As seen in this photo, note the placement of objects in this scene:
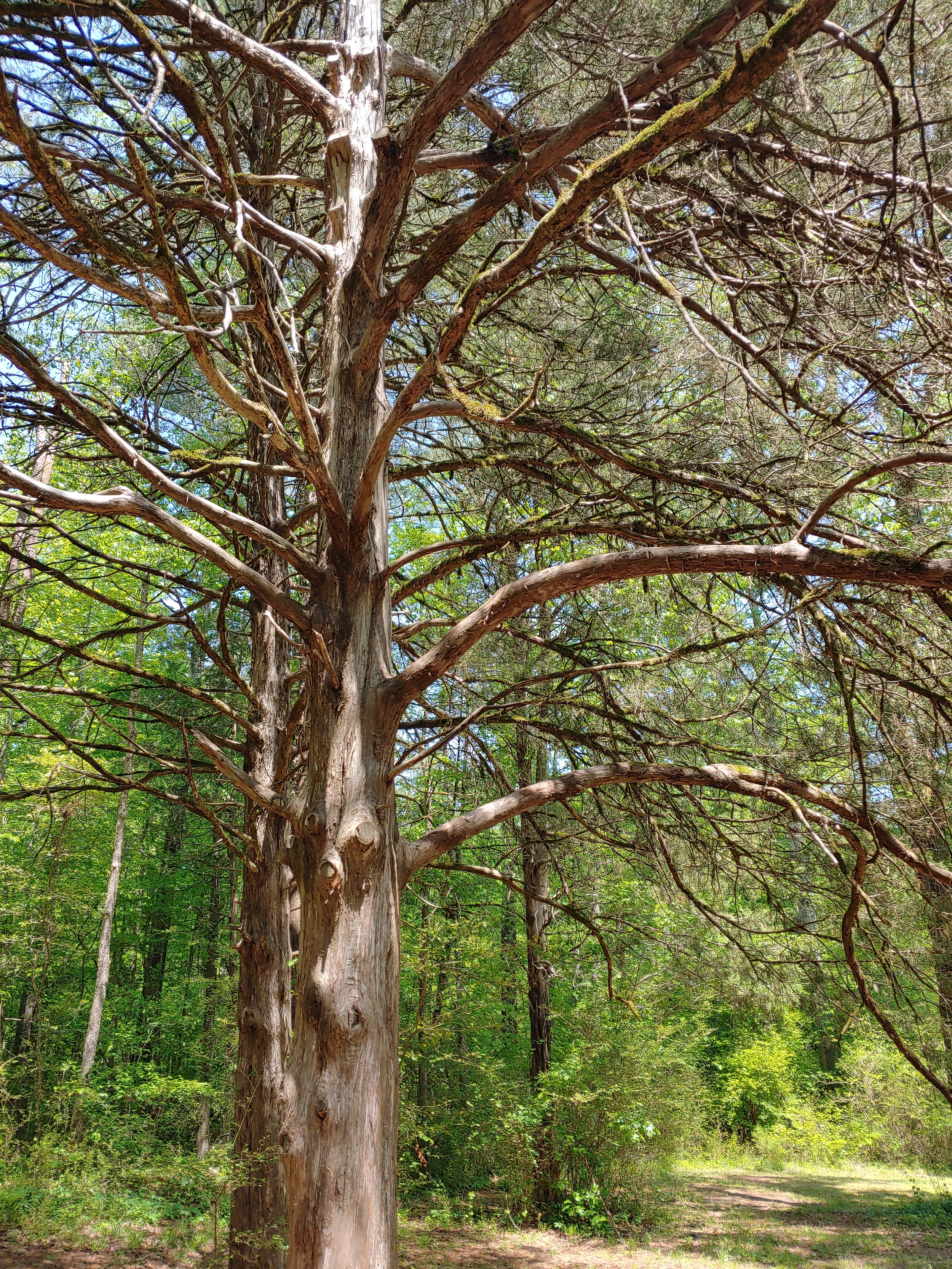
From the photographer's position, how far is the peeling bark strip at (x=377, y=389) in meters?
2.61

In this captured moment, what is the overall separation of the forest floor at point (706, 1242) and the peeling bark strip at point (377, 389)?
3407 millimetres

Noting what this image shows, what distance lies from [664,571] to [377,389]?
1727 millimetres

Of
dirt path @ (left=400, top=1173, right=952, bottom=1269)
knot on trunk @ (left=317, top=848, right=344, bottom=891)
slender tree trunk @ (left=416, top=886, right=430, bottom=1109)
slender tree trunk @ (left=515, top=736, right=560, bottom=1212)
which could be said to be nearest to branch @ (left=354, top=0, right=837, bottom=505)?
knot on trunk @ (left=317, top=848, right=344, bottom=891)

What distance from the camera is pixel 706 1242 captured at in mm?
8297

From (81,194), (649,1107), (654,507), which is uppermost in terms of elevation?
(81,194)

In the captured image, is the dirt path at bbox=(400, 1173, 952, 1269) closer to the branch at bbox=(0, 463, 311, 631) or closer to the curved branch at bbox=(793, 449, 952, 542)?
the branch at bbox=(0, 463, 311, 631)

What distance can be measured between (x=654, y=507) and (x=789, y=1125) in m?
16.8

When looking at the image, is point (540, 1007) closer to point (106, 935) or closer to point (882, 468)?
point (106, 935)

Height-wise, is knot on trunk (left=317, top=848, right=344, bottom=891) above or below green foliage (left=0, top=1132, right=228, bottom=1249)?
above

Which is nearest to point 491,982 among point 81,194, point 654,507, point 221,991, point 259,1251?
point 221,991

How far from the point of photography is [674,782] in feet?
11.6

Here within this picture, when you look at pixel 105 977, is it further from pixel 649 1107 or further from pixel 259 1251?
pixel 259 1251

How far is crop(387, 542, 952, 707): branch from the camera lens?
267cm

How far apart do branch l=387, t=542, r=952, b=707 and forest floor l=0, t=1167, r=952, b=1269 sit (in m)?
5.22
